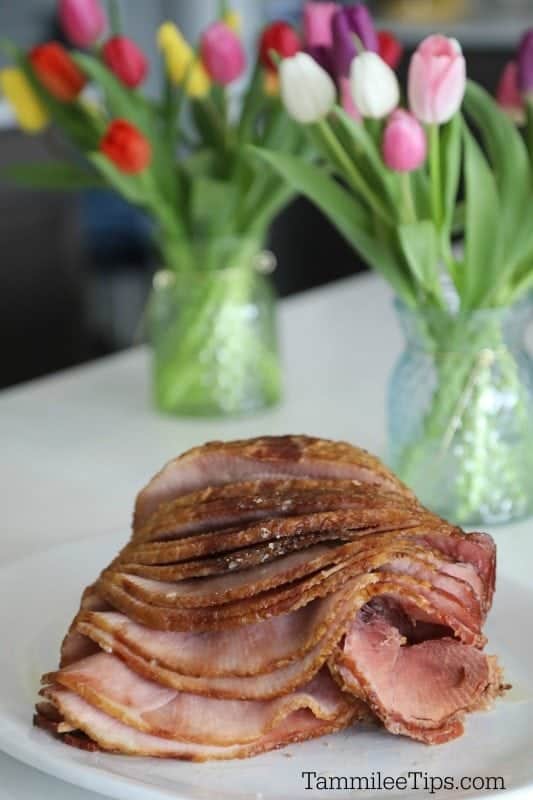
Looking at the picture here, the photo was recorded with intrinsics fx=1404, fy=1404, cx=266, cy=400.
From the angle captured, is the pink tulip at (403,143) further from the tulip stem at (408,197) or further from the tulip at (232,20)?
the tulip at (232,20)

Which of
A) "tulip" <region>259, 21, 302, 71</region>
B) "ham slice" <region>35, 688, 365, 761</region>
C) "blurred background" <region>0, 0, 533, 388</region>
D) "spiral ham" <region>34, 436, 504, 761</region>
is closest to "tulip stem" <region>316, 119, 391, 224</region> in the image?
"tulip" <region>259, 21, 302, 71</region>

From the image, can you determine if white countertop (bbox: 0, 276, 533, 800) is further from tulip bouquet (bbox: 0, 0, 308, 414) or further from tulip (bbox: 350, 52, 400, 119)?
tulip (bbox: 350, 52, 400, 119)

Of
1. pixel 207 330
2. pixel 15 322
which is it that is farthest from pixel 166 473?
pixel 15 322

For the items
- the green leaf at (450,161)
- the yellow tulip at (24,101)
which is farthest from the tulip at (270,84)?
the green leaf at (450,161)

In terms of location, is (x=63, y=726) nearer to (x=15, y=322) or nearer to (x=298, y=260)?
(x=15, y=322)

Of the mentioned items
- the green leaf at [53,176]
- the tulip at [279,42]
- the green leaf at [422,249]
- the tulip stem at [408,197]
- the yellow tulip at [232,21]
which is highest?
the yellow tulip at [232,21]

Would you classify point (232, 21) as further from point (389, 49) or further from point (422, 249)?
point (422, 249)

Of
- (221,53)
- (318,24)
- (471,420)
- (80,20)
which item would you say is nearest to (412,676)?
(471,420)
